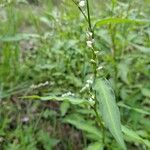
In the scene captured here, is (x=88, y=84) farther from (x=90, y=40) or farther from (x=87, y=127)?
(x=87, y=127)

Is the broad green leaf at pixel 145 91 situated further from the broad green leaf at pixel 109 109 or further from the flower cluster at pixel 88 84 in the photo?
the broad green leaf at pixel 109 109

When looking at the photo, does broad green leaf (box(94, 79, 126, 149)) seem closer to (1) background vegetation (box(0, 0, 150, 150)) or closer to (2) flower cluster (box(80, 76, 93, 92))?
(2) flower cluster (box(80, 76, 93, 92))

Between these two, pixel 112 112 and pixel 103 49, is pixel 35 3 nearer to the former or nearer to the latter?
pixel 103 49

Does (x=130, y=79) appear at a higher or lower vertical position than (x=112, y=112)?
lower

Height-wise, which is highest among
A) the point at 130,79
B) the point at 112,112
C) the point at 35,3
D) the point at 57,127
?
the point at 35,3

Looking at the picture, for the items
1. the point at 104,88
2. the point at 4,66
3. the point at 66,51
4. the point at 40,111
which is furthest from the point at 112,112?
the point at 4,66

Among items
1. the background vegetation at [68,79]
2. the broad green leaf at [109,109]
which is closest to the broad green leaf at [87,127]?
the background vegetation at [68,79]

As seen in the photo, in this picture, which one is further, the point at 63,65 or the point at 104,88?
the point at 63,65
